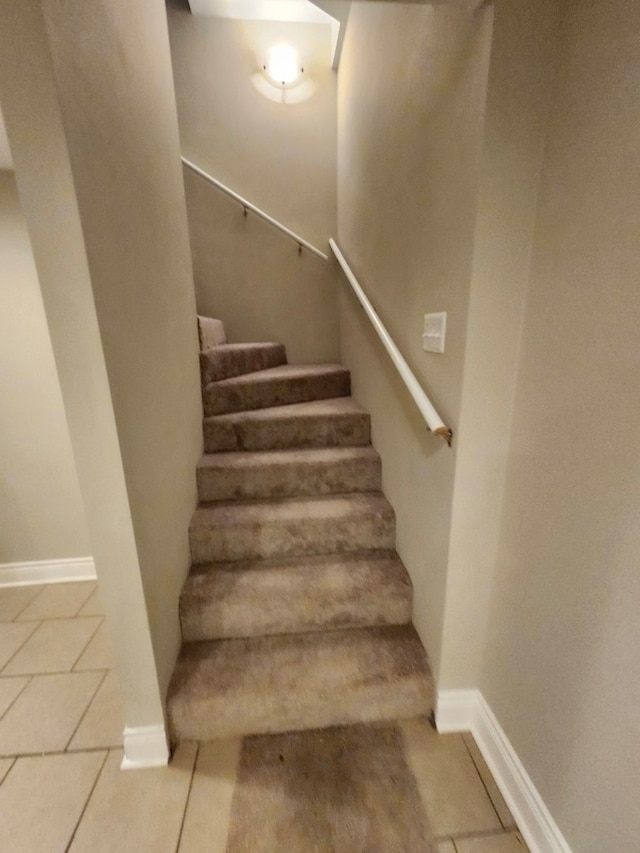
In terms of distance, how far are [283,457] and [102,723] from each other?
45.4 inches

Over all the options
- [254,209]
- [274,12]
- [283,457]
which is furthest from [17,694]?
[274,12]

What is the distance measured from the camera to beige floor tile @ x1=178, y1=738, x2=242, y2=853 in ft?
3.04

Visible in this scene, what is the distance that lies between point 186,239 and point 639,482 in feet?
6.08

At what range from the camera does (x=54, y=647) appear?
5.15 ft

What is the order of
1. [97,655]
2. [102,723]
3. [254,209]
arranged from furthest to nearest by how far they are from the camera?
A: [254,209]
[97,655]
[102,723]

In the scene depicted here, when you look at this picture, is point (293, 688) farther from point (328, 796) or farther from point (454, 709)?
point (454, 709)

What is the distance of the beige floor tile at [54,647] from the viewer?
1.46 meters

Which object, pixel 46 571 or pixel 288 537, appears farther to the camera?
pixel 46 571

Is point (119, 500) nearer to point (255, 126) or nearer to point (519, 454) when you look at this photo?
point (519, 454)

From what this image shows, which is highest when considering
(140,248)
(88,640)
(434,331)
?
(140,248)

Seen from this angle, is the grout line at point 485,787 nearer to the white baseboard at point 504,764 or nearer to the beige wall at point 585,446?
the white baseboard at point 504,764

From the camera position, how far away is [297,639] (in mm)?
→ 1357

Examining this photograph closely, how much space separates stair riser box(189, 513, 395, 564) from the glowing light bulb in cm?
273

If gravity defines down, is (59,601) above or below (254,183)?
below
